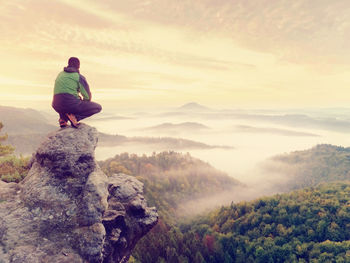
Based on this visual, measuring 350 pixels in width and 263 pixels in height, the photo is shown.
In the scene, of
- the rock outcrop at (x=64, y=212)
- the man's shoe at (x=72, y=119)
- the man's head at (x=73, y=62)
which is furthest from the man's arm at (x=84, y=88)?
the rock outcrop at (x=64, y=212)

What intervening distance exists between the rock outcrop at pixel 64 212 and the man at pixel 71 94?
4.24 ft

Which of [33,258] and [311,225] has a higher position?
[33,258]

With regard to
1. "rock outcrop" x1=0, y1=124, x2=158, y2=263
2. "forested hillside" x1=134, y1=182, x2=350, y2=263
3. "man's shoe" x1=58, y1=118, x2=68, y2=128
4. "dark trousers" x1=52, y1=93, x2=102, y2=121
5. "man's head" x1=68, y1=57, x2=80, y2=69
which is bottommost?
"forested hillside" x1=134, y1=182, x2=350, y2=263

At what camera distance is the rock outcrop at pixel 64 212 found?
11.8 m

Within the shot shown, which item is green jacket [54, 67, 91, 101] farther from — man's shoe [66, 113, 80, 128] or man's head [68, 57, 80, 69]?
man's shoe [66, 113, 80, 128]

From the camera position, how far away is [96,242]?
12.9m

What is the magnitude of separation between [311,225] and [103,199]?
148 meters

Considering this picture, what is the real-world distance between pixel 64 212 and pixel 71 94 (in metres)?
7.77

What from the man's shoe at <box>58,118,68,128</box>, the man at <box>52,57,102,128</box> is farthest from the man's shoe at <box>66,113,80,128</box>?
the man's shoe at <box>58,118,68,128</box>

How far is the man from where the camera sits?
47.4 feet

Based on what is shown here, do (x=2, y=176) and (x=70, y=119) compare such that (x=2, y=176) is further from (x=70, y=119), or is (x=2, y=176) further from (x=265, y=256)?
(x=265, y=256)

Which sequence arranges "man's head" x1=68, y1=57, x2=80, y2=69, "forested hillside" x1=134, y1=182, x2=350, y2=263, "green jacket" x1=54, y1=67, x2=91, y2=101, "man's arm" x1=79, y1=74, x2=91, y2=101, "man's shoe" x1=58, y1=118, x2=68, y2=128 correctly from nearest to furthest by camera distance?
"green jacket" x1=54, y1=67, x2=91, y2=101 < "man's head" x1=68, y1=57, x2=80, y2=69 < "man's arm" x1=79, y1=74, x2=91, y2=101 < "man's shoe" x1=58, y1=118, x2=68, y2=128 < "forested hillside" x1=134, y1=182, x2=350, y2=263

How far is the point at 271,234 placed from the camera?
12056cm

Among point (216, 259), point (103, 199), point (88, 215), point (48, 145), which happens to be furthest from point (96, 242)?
point (216, 259)
